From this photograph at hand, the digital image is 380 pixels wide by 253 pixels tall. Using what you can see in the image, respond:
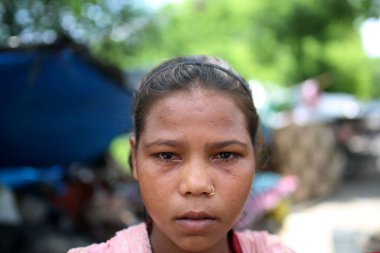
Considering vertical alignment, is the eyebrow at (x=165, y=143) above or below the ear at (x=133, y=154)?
below

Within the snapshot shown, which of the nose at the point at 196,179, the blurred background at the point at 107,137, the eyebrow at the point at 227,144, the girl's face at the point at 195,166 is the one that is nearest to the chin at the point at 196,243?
the girl's face at the point at 195,166

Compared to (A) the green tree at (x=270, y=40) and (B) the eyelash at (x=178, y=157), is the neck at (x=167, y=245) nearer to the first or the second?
(B) the eyelash at (x=178, y=157)

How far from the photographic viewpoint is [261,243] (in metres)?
1.61

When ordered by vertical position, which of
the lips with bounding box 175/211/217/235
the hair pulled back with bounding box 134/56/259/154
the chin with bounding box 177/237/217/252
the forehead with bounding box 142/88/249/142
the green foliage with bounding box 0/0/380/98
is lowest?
the chin with bounding box 177/237/217/252

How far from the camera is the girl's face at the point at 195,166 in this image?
1.26 metres

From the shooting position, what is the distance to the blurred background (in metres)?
3.65

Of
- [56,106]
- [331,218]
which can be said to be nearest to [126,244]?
[56,106]

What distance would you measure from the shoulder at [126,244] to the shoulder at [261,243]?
31cm

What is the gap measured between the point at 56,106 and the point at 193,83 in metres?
3.22

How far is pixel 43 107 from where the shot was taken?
4.33 metres

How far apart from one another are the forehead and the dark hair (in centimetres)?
2

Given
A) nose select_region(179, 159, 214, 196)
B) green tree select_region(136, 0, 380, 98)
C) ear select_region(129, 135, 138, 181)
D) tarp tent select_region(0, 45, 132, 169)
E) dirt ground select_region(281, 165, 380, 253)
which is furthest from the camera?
green tree select_region(136, 0, 380, 98)

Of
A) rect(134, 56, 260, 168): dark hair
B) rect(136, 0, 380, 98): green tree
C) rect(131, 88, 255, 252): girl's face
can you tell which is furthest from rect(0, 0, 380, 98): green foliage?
rect(131, 88, 255, 252): girl's face

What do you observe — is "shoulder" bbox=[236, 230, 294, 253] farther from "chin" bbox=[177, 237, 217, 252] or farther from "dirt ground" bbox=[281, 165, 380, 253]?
"dirt ground" bbox=[281, 165, 380, 253]
